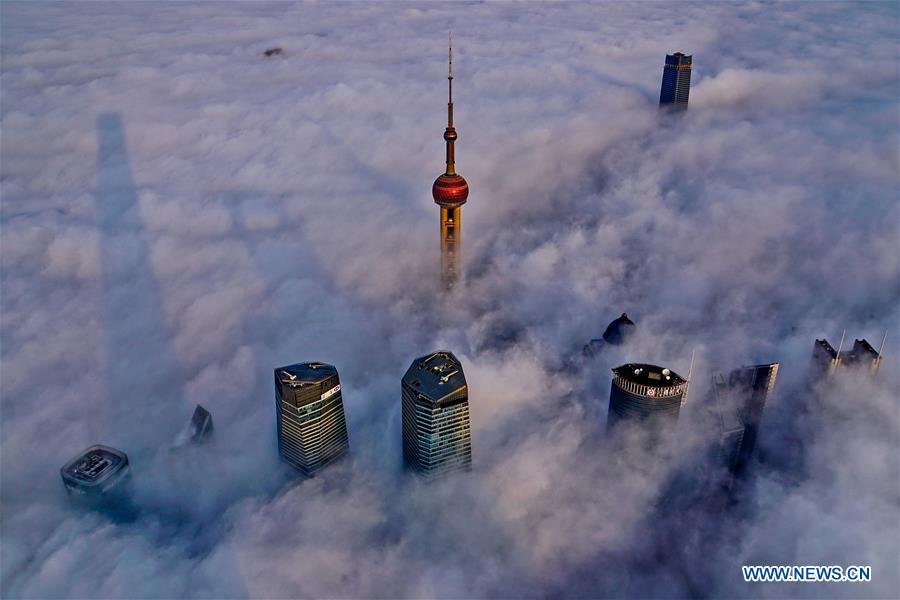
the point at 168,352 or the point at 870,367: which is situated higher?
the point at 870,367

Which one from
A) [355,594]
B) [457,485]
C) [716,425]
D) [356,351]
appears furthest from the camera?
[356,351]

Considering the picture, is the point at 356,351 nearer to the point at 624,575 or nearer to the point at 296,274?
the point at 296,274

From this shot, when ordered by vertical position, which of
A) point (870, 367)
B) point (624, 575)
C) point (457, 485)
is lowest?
point (624, 575)

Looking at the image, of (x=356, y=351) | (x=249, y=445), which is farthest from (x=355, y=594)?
(x=356, y=351)

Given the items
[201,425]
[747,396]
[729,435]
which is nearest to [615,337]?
[747,396]

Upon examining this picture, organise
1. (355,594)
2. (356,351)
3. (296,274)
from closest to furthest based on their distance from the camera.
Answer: (355,594)
(356,351)
(296,274)

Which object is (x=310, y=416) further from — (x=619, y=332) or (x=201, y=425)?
(x=619, y=332)

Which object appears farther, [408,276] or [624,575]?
[408,276]
